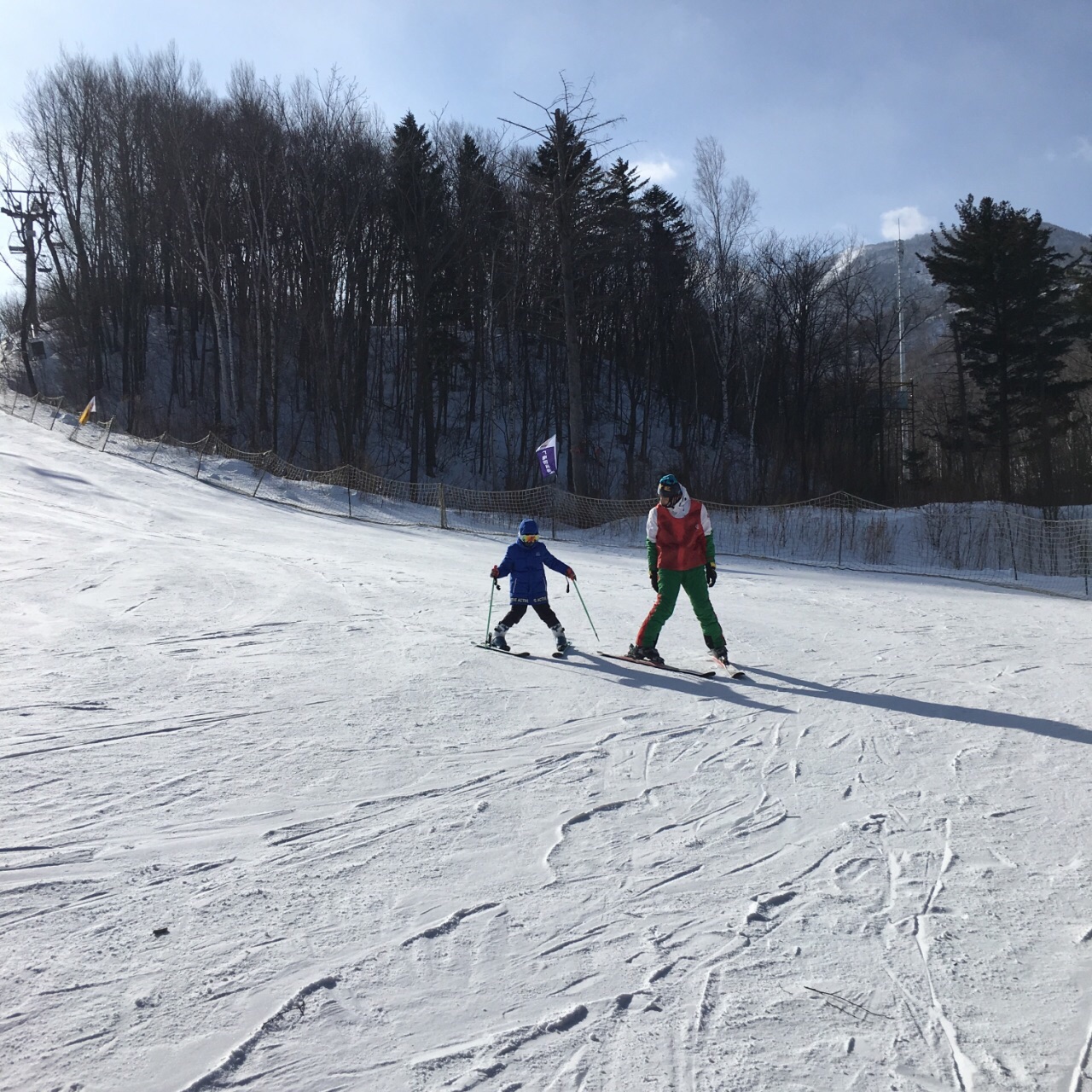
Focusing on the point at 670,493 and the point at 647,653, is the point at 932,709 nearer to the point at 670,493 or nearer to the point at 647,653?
the point at 647,653

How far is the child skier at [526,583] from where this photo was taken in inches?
352

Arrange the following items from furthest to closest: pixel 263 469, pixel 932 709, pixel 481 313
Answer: pixel 481 313
pixel 263 469
pixel 932 709

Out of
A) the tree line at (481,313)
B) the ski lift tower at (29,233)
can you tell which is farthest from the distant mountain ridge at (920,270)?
the ski lift tower at (29,233)

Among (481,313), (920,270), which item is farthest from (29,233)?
(920,270)

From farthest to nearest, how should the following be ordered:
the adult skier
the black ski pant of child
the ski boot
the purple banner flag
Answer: the purple banner flag < the black ski pant of child < the ski boot < the adult skier

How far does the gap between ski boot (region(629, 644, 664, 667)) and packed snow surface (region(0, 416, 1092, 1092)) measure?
0.94 ft

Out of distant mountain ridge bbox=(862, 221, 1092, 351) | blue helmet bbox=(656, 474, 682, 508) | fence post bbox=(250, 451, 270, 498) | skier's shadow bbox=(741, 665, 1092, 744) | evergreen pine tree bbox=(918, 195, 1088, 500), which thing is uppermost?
distant mountain ridge bbox=(862, 221, 1092, 351)

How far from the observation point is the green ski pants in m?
8.30

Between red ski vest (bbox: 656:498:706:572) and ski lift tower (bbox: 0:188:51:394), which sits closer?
red ski vest (bbox: 656:498:706:572)

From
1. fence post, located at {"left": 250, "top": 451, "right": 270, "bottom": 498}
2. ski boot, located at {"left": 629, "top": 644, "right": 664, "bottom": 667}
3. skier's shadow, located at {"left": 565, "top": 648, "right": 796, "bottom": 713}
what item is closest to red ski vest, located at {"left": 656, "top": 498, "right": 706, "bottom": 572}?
ski boot, located at {"left": 629, "top": 644, "right": 664, "bottom": 667}

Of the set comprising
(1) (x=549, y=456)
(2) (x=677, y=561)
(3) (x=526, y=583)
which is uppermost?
(1) (x=549, y=456)

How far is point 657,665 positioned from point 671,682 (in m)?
0.49

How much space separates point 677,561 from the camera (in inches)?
327

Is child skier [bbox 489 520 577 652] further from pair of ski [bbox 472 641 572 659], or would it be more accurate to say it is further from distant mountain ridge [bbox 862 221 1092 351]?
distant mountain ridge [bbox 862 221 1092 351]
